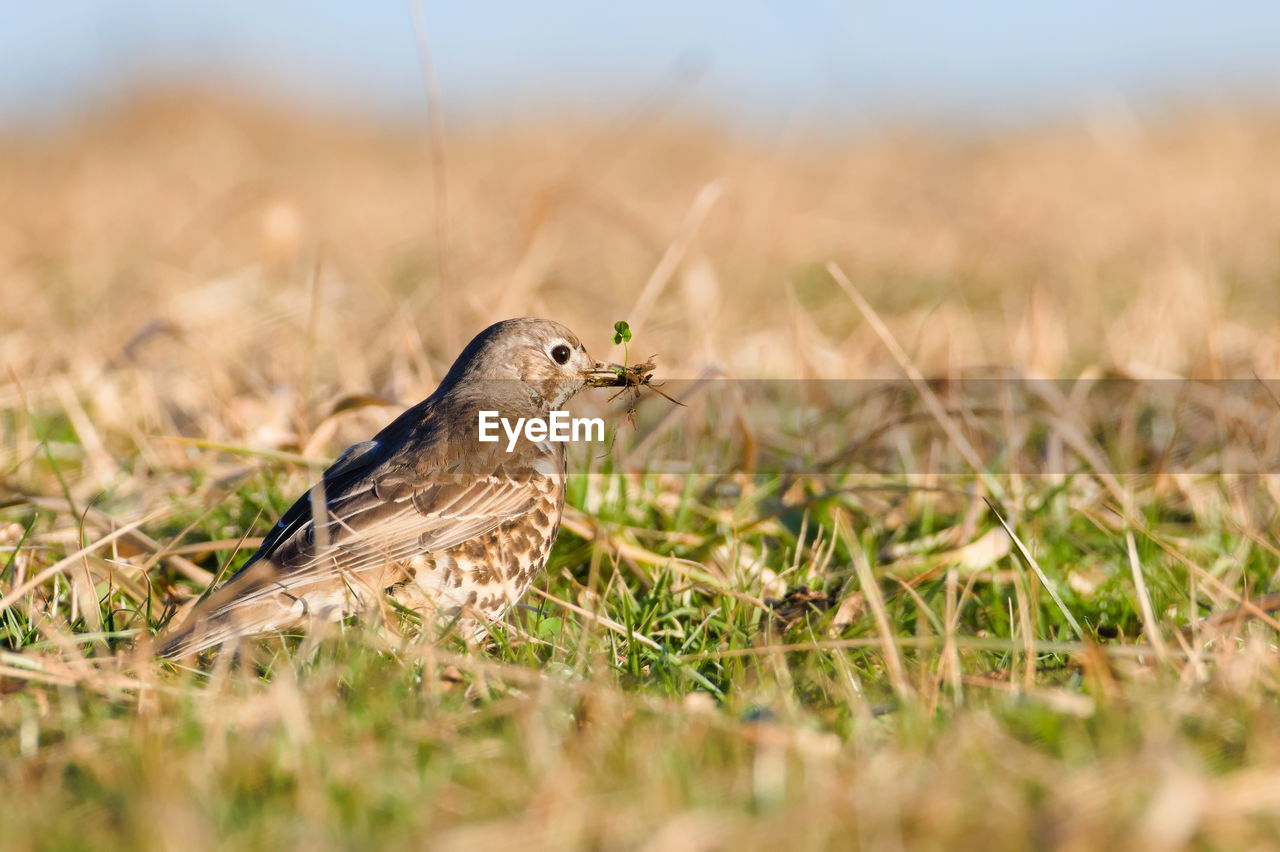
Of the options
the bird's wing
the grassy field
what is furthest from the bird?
the grassy field

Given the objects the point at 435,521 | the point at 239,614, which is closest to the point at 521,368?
the point at 435,521

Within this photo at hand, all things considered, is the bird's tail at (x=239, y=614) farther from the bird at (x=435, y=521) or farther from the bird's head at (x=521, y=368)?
the bird's head at (x=521, y=368)

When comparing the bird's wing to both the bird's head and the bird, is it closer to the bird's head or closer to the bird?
the bird

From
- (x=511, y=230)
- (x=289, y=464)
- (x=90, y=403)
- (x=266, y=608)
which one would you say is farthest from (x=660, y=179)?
(x=266, y=608)

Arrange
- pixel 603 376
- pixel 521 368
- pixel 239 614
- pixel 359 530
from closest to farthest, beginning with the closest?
pixel 239 614 → pixel 359 530 → pixel 521 368 → pixel 603 376

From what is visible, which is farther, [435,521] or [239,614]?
[435,521]

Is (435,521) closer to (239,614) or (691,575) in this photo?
(239,614)

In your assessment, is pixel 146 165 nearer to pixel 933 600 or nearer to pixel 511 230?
pixel 511 230
